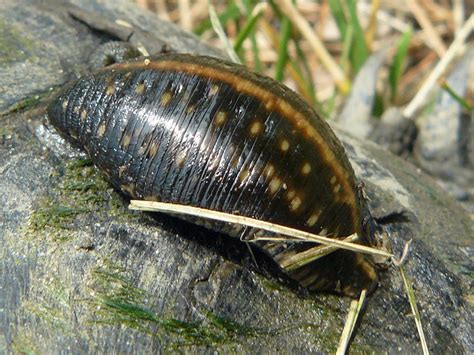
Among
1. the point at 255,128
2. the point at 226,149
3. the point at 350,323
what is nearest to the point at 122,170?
the point at 226,149

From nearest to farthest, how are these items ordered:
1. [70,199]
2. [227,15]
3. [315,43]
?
[70,199] < [227,15] < [315,43]

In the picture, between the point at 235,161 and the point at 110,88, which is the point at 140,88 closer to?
the point at 110,88

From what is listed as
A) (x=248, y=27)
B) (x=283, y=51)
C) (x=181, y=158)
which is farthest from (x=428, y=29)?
(x=181, y=158)

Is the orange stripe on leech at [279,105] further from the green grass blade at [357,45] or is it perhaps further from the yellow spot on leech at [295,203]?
the green grass blade at [357,45]

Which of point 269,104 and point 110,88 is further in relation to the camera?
point 110,88

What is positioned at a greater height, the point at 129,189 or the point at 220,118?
the point at 220,118

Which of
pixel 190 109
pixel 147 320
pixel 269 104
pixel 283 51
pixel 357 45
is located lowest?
pixel 147 320

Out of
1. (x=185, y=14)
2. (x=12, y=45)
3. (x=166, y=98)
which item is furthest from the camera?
(x=185, y=14)
